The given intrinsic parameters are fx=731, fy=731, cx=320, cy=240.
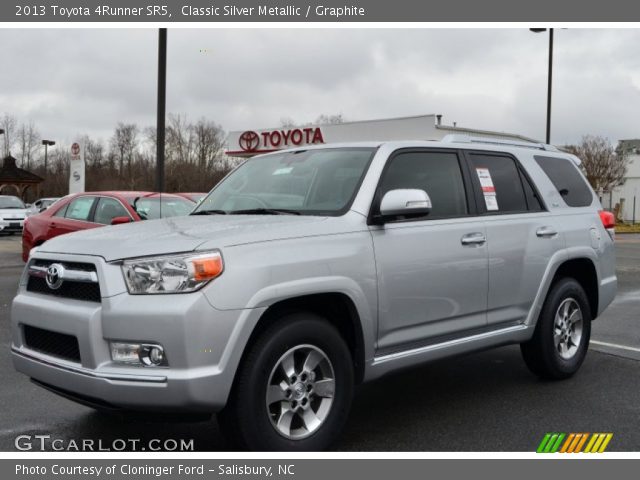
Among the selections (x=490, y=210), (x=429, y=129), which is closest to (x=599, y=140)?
(x=429, y=129)

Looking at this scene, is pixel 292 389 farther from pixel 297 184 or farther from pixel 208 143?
pixel 208 143

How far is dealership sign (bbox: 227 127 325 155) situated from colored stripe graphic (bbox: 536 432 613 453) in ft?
88.6

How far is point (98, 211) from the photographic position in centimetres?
1101

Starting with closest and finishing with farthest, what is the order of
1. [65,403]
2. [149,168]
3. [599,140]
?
[65,403]
[599,140]
[149,168]

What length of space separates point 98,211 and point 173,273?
25.8ft

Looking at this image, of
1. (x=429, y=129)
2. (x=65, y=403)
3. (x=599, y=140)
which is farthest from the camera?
(x=599, y=140)

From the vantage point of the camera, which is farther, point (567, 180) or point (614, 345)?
point (614, 345)

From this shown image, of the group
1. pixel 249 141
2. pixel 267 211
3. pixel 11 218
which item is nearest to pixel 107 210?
pixel 267 211

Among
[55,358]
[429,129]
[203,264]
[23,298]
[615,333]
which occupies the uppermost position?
[429,129]

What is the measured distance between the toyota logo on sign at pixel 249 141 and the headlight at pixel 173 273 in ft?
104

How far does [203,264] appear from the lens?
3605 mm

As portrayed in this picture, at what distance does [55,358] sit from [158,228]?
95 centimetres

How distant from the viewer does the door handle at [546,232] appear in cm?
564
